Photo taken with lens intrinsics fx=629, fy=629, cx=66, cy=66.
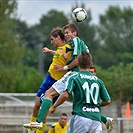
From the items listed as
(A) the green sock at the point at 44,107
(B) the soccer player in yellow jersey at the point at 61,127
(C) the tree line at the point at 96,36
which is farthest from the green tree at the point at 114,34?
(A) the green sock at the point at 44,107

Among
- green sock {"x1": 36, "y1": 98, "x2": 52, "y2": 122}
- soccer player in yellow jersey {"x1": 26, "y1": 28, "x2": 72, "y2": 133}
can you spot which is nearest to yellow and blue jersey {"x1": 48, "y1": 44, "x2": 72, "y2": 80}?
soccer player in yellow jersey {"x1": 26, "y1": 28, "x2": 72, "y2": 133}

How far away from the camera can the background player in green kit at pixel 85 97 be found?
10297mm

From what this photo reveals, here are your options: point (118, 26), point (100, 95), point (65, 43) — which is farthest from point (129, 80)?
point (118, 26)

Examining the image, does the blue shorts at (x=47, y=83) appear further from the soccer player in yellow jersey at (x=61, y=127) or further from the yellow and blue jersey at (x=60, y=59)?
the soccer player in yellow jersey at (x=61, y=127)

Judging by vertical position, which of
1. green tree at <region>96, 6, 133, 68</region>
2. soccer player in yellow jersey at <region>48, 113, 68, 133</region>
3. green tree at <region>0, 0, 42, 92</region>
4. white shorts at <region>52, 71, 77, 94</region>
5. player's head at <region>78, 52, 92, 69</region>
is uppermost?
green tree at <region>96, 6, 133, 68</region>

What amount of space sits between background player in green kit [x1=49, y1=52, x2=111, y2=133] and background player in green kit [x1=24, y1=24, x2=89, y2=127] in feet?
4.55

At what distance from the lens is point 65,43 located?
13117mm

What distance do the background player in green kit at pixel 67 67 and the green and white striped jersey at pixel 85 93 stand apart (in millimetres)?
1458

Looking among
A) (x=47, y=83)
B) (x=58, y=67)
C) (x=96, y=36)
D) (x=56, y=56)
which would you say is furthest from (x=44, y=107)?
(x=96, y=36)

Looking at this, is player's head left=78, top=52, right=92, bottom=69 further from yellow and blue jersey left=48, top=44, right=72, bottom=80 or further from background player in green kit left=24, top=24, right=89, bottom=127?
yellow and blue jersey left=48, top=44, right=72, bottom=80

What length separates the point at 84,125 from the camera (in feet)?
34.0

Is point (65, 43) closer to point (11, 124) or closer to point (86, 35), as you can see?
point (11, 124)

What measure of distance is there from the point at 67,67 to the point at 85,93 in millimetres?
2262

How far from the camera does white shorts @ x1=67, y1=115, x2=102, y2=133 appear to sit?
34.0 feet
